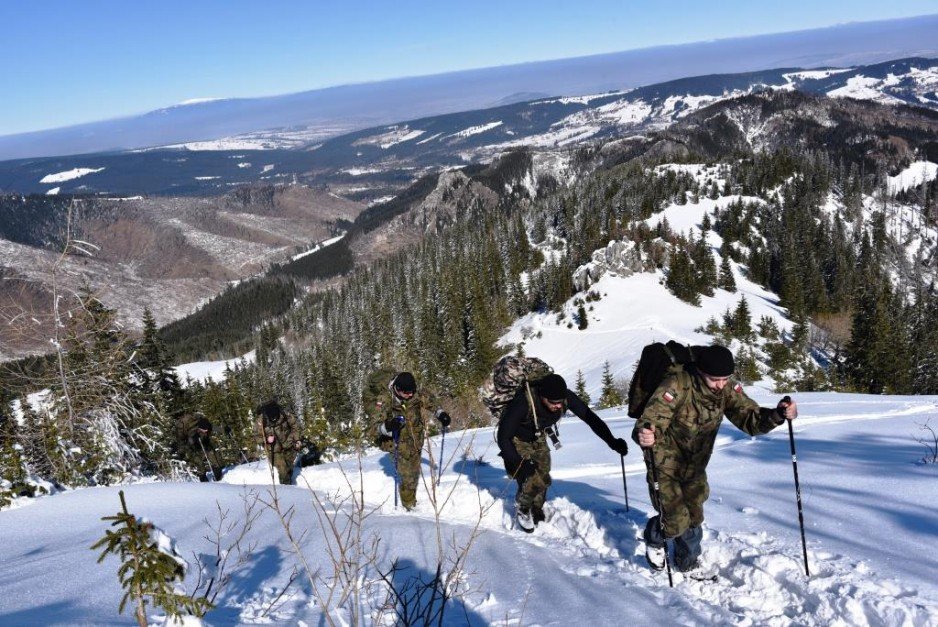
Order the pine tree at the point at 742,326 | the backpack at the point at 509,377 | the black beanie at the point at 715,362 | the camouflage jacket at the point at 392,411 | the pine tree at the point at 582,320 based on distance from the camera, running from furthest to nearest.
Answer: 1. the pine tree at the point at 582,320
2. the pine tree at the point at 742,326
3. the camouflage jacket at the point at 392,411
4. the backpack at the point at 509,377
5. the black beanie at the point at 715,362

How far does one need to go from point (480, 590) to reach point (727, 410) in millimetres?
2876

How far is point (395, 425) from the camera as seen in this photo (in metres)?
7.71

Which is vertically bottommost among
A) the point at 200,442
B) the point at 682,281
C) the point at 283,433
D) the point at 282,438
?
the point at 682,281

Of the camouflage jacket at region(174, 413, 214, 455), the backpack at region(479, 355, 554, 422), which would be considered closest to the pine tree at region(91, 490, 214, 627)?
the backpack at region(479, 355, 554, 422)

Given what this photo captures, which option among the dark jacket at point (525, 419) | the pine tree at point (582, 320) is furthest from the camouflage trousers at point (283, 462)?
the pine tree at point (582, 320)

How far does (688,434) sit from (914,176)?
188954 millimetres

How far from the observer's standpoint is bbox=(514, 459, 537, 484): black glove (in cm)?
597

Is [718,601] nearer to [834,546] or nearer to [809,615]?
[809,615]

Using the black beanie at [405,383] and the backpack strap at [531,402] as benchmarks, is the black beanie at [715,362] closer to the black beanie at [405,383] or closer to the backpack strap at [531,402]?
the backpack strap at [531,402]

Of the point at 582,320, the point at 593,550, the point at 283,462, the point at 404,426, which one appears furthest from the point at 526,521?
the point at 582,320

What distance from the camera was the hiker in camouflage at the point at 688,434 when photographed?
4.57m

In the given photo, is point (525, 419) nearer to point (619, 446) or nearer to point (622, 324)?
point (619, 446)

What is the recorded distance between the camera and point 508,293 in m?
78.9

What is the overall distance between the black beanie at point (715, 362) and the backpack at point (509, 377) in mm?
1948
